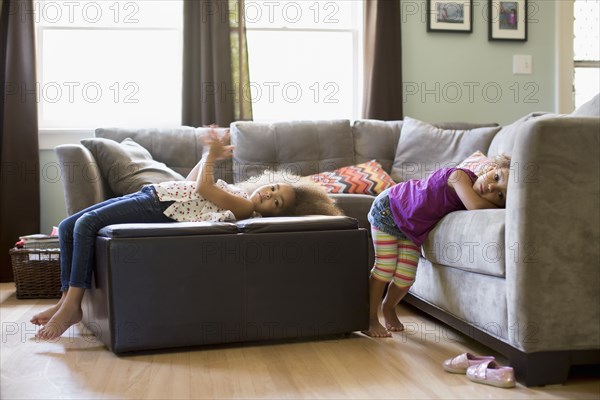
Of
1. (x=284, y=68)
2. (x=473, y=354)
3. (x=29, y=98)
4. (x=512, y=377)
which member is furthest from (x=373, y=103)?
(x=512, y=377)

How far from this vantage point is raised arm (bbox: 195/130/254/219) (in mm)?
2746

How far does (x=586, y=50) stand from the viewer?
16.8 feet

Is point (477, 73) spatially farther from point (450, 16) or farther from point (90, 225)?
point (90, 225)

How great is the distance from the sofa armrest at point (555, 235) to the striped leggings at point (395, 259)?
74 centimetres

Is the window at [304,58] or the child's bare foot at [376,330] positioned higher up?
the window at [304,58]

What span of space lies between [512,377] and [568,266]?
360 millimetres

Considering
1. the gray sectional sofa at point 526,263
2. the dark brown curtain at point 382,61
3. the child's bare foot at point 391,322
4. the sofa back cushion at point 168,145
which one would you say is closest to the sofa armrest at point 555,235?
the gray sectional sofa at point 526,263

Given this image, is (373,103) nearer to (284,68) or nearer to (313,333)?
(284,68)

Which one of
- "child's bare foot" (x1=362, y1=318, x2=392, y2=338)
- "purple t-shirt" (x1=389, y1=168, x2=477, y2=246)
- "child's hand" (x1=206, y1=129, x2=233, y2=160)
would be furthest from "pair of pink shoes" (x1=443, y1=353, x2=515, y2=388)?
"child's hand" (x1=206, y1=129, x2=233, y2=160)

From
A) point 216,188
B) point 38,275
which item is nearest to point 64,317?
point 216,188

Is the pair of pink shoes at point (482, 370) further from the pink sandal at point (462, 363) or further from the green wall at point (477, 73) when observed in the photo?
the green wall at point (477, 73)

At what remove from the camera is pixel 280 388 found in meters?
2.07

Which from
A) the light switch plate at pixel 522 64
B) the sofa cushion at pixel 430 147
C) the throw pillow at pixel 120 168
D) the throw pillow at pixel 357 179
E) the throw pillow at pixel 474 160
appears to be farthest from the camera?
the light switch plate at pixel 522 64

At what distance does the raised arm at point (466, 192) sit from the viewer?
2.47m
